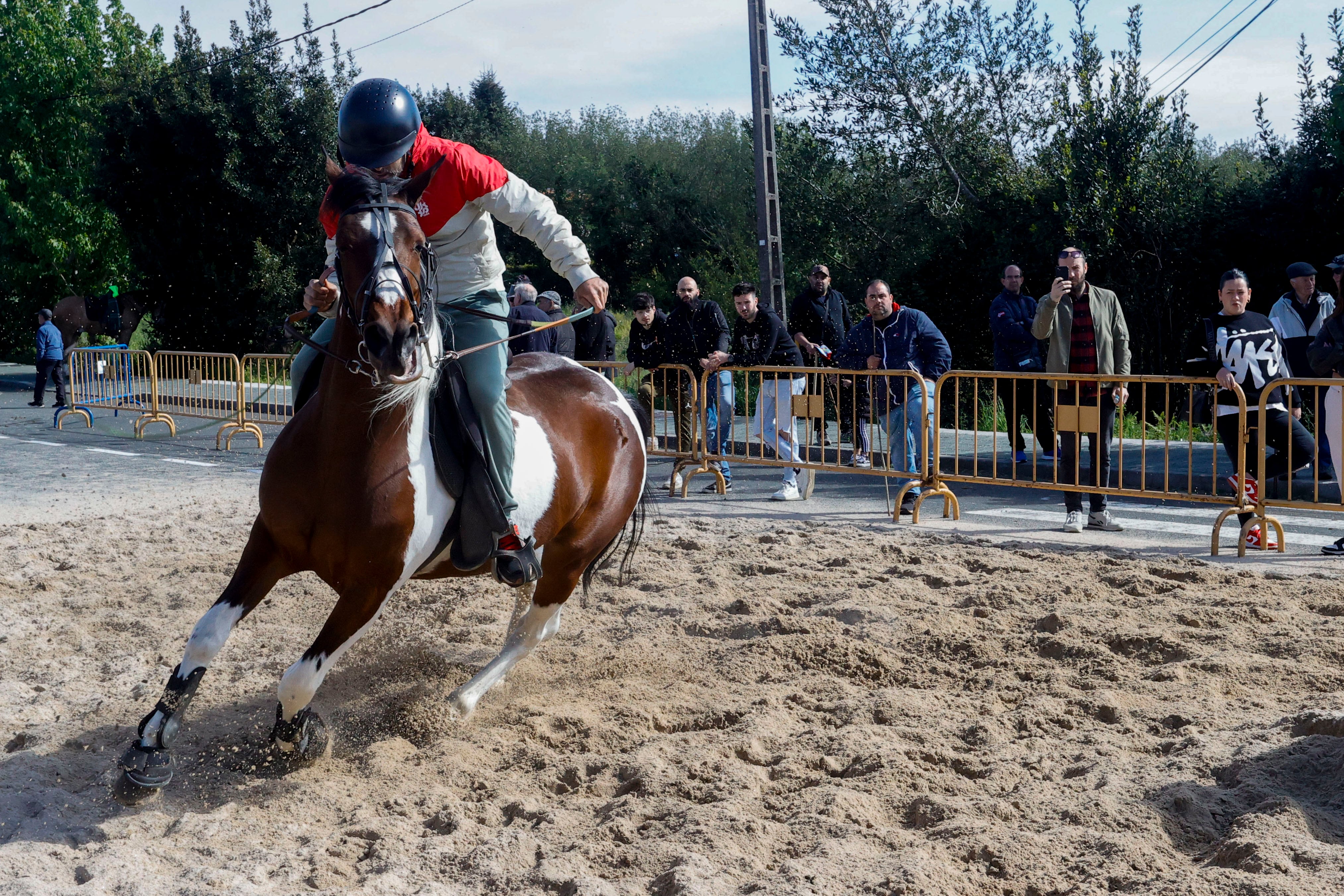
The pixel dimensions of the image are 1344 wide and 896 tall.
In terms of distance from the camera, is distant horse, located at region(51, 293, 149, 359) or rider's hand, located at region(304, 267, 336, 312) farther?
distant horse, located at region(51, 293, 149, 359)

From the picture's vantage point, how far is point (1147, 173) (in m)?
19.5

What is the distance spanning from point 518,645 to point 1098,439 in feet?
18.5

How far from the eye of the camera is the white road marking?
8.82m

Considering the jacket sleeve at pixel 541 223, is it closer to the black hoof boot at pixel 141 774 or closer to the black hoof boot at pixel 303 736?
the black hoof boot at pixel 303 736

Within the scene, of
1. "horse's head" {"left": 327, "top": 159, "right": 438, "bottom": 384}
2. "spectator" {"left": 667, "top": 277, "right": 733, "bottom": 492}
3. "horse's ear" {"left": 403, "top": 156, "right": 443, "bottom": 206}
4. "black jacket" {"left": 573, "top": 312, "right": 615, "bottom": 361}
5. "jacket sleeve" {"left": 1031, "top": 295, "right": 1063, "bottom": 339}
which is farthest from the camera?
"black jacket" {"left": 573, "top": 312, "right": 615, "bottom": 361}

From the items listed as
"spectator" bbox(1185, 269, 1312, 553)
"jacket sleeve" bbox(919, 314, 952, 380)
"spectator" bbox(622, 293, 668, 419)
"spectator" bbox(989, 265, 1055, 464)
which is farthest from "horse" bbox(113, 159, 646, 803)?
"spectator" bbox(989, 265, 1055, 464)

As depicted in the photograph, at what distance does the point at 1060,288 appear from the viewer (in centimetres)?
970

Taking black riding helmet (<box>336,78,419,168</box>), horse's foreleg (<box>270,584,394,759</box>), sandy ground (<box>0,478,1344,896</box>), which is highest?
black riding helmet (<box>336,78,419,168</box>)

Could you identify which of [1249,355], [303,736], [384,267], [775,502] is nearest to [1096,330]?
[1249,355]

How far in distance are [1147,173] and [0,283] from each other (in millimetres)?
34763

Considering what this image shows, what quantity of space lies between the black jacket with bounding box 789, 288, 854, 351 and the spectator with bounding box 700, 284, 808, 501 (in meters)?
1.05

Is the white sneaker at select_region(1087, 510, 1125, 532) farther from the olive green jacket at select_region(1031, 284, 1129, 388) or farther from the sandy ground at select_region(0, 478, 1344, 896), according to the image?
the sandy ground at select_region(0, 478, 1344, 896)

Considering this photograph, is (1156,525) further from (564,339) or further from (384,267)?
(384,267)

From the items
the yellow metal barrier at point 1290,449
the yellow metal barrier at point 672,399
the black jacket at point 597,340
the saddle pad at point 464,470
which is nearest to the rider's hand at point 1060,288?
the yellow metal barrier at point 1290,449
